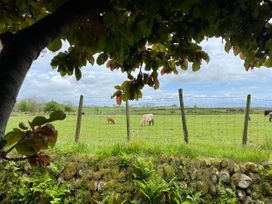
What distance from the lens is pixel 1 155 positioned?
1.11m

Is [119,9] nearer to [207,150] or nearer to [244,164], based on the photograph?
[244,164]

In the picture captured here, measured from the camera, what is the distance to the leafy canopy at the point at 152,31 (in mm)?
1711

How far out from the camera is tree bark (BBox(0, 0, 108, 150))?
46.3 inches

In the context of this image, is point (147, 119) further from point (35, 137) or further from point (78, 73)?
point (35, 137)

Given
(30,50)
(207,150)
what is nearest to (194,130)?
(207,150)

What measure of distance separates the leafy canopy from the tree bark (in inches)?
2.5

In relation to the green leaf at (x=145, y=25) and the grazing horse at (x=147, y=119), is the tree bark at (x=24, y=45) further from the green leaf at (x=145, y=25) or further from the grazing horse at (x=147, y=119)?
the grazing horse at (x=147, y=119)

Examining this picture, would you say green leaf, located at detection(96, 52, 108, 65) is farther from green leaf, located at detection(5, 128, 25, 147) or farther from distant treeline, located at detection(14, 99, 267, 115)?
green leaf, located at detection(5, 128, 25, 147)

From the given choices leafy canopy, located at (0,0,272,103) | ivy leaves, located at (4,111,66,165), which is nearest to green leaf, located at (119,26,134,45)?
leafy canopy, located at (0,0,272,103)

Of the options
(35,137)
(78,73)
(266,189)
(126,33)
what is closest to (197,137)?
(266,189)

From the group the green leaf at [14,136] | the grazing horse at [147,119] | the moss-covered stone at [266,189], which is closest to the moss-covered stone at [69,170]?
the moss-covered stone at [266,189]

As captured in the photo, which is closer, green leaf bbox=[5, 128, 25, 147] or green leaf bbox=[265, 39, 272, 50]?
green leaf bbox=[5, 128, 25, 147]

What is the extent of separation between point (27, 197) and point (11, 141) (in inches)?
289

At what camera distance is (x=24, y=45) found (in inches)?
50.5
